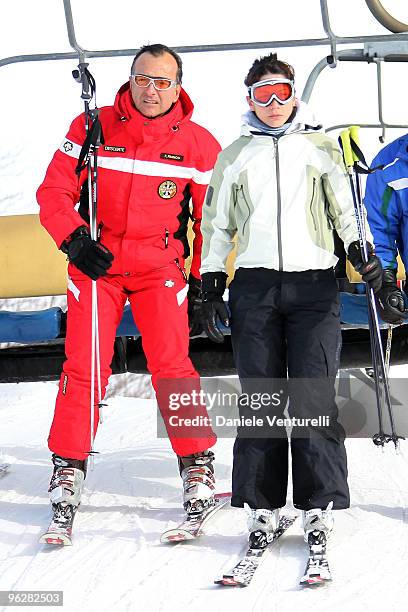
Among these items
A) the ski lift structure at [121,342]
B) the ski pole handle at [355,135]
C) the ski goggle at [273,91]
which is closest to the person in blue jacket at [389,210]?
the ski pole handle at [355,135]

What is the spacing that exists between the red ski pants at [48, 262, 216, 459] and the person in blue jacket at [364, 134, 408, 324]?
2.73ft

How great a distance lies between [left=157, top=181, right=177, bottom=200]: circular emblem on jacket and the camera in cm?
400

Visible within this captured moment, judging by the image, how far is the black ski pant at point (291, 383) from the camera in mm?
3422

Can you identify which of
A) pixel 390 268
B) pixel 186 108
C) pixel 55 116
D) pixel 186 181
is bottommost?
pixel 390 268

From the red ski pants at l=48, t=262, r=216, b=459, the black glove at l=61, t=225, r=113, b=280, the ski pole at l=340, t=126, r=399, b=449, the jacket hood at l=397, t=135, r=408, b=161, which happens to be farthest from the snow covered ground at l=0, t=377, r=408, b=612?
the jacket hood at l=397, t=135, r=408, b=161

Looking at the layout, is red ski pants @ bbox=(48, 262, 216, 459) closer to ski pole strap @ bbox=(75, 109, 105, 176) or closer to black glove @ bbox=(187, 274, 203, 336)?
black glove @ bbox=(187, 274, 203, 336)

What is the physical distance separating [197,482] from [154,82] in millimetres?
1616

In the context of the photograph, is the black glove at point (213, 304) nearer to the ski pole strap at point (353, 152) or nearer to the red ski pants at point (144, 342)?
the red ski pants at point (144, 342)

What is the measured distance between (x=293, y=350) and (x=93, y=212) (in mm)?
1034

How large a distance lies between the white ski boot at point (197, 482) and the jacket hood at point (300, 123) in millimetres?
1323

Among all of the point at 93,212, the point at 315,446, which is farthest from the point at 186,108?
the point at 315,446

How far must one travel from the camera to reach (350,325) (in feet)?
15.8

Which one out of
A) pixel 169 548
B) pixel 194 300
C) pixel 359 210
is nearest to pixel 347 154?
pixel 359 210

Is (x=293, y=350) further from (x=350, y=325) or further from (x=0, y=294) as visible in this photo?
(x=0, y=294)
